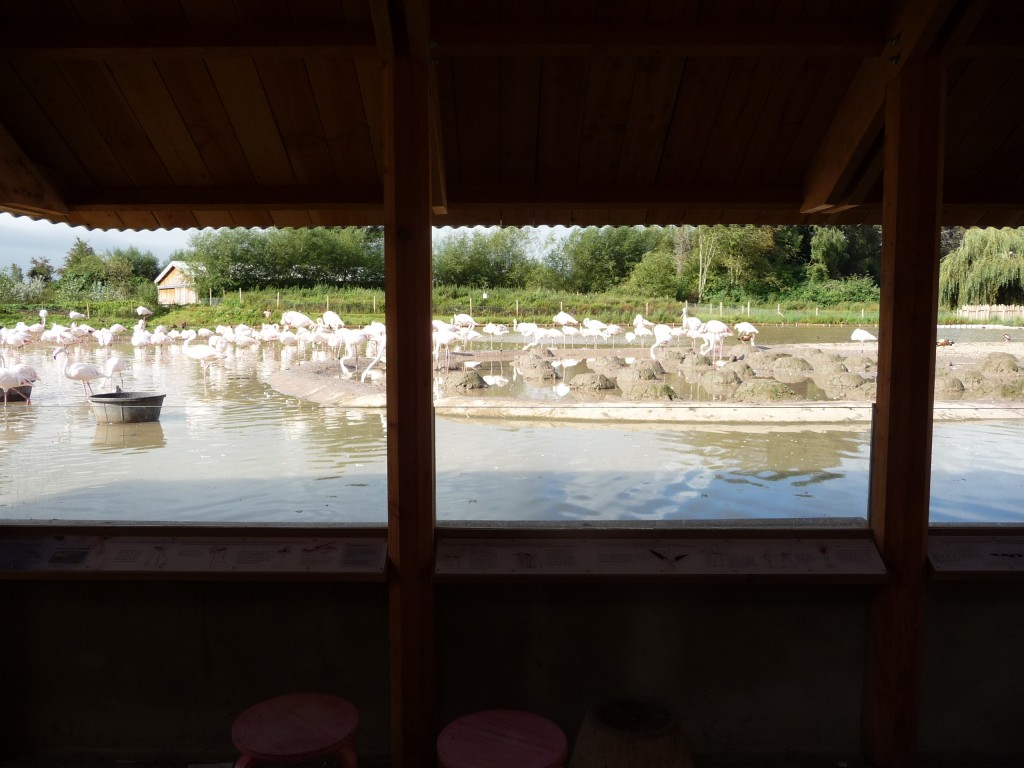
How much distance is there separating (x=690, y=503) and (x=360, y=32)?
5016 millimetres

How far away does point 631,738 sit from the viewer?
1.80 metres

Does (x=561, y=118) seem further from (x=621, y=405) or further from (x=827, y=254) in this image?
(x=827, y=254)

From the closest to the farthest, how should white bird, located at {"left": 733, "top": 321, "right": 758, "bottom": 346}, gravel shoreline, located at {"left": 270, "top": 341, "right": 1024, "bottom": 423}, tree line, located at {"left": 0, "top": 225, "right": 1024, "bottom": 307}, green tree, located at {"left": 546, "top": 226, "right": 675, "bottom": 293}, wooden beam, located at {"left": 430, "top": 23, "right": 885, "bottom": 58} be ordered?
wooden beam, located at {"left": 430, "top": 23, "right": 885, "bottom": 58} → gravel shoreline, located at {"left": 270, "top": 341, "right": 1024, "bottom": 423} → tree line, located at {"left": 0, "top": 225, "right": 1024, "bottom": 307} → white bird, located at {"left": 733, "top": 321, "right": 758, "bottom": 346} → green tree, located at {"left": 546, "top": 226, "right": 675, "bottom": 293}

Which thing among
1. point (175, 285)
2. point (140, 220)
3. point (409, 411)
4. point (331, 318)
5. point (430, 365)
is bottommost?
point (409, 411)

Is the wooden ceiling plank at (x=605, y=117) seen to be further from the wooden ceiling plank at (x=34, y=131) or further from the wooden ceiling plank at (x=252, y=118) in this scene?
the wooden ceiling plank at (x=34, y=131)

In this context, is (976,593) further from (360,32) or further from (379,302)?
(379,302)

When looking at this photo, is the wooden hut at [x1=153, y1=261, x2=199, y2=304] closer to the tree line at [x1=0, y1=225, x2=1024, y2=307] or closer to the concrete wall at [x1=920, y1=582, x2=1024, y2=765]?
the tree line at [x1=0, y1=225, x2=1024, y2=307]

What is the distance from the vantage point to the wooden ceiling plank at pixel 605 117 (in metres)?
2.51

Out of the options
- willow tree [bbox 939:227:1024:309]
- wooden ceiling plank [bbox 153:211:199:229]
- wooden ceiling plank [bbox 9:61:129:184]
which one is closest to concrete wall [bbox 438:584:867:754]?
wooden ceiling plank [bbox 153:211:199:229]

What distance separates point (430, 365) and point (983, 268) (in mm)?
17295

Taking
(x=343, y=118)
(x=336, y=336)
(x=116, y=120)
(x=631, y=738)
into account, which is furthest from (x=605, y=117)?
(x=336, y=336)

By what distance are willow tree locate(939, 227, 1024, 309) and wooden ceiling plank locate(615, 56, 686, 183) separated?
15.9m

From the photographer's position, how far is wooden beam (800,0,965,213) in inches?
82.6

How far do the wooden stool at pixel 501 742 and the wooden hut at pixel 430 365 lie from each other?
437 mm
